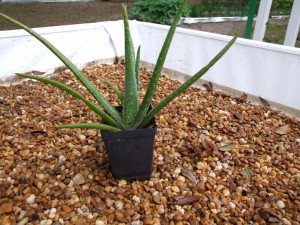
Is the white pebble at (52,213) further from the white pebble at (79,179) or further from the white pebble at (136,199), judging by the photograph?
the white pebble at (136,199)

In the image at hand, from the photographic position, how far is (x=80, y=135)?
128 cm

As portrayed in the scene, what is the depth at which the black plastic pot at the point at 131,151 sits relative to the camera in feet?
2.98

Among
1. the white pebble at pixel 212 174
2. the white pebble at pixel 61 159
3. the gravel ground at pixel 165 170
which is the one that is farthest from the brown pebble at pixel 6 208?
the white pebble at pixel 212 174

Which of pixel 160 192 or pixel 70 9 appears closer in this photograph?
pixel 160 192

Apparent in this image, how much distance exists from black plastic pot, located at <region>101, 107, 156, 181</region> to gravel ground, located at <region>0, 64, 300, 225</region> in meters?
0.04

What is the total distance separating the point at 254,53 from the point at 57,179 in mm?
1319

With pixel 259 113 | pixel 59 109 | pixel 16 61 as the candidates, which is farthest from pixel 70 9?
pixel 259 113

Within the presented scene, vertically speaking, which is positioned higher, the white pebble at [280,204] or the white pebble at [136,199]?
the white pebble at [280,204]

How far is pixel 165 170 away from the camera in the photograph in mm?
1103

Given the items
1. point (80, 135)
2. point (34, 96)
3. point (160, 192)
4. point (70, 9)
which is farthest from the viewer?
point (70, 9)

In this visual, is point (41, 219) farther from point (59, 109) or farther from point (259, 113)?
point (259, 113)

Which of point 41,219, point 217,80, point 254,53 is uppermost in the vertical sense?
point 254,53

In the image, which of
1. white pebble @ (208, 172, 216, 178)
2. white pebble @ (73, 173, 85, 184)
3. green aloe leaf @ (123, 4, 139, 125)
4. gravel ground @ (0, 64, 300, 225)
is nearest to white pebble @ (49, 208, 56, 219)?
gravel ground @ (0, 64, 300, 225)

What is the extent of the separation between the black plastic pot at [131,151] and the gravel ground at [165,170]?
4 centimetres
